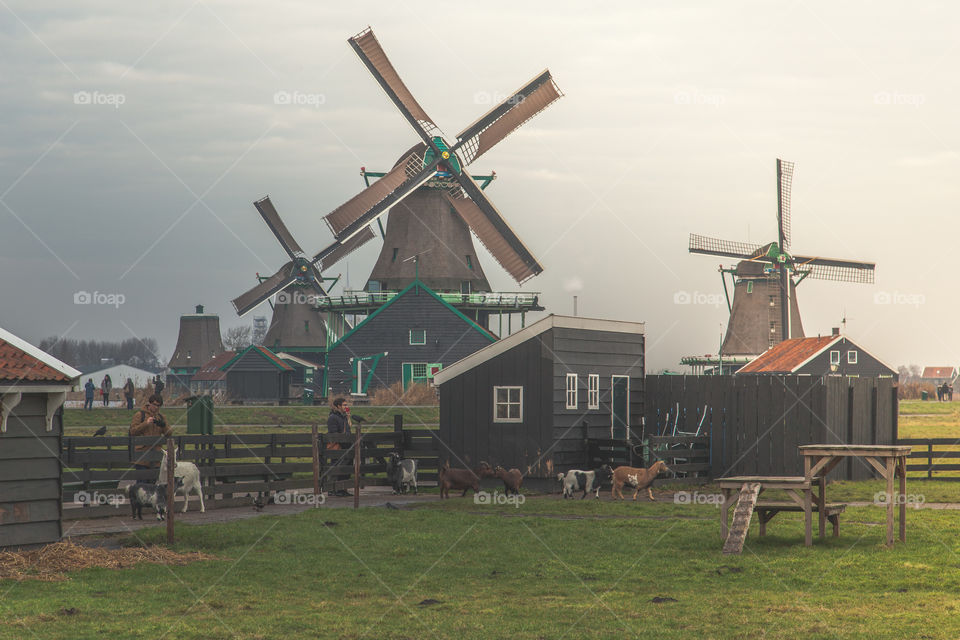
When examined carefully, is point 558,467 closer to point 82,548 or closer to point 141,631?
point 82,548

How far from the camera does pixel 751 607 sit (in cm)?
1071

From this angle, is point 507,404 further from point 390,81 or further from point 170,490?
point 390,81

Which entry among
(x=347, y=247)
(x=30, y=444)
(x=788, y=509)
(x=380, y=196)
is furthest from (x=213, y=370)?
(x=788, y=509)

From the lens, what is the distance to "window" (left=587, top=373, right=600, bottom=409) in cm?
2499

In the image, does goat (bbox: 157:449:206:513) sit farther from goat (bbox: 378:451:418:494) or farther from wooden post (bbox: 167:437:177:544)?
goat (bbox: 378:451:418:494)

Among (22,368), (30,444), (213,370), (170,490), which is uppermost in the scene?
(22,368)

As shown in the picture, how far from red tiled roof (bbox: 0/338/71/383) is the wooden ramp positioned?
8.62m

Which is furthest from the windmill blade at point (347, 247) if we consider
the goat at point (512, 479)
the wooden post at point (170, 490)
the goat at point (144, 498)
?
the wooden post at point (170, 490)

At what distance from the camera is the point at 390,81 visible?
63344 mm

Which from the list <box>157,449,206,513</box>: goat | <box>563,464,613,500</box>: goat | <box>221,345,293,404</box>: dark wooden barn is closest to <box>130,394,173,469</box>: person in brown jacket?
<box>157,449,206,513</box>: goat

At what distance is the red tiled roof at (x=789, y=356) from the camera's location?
6531cm

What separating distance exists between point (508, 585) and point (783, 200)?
7380 centimetres

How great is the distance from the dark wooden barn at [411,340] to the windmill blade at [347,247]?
26.5 feet

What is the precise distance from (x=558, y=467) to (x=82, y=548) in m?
12.2
